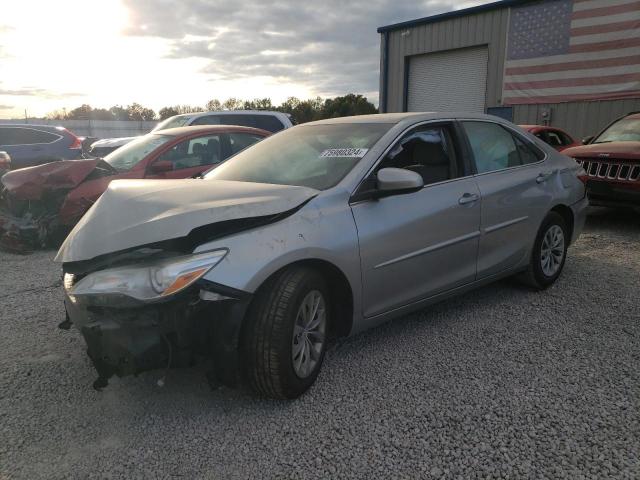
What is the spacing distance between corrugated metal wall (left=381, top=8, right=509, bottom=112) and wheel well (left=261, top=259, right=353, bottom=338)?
15.2 meters

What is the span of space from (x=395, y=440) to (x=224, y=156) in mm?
5432

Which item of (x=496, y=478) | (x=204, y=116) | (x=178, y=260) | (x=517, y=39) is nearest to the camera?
→ (x=496, y=478)

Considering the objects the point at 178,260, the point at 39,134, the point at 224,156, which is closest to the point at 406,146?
the point at 178,260

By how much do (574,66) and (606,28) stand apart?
121 centimetres

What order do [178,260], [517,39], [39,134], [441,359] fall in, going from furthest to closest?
[517,39] < [39,134] < [441,359] < [178,260]

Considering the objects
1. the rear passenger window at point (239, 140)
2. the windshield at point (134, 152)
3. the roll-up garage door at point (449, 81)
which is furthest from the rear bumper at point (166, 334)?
the roll-up garage door at point (449, 81)

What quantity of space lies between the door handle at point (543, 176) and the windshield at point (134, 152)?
4695 mm

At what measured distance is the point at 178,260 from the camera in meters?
2.35

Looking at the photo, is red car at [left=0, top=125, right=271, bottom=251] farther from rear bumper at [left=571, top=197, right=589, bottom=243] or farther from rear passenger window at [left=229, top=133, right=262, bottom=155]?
rear bumper at [left=571, top=197, right=589, bottom=243]

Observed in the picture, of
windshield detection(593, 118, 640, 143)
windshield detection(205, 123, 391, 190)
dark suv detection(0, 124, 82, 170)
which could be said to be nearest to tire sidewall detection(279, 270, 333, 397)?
windshield detection(205, 123, 391, 190)

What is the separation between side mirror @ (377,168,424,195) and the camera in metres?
2.92

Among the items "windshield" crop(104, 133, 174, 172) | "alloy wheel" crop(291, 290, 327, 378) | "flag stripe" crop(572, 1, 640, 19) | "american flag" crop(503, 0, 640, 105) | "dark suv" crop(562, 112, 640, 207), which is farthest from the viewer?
"american flag" crop(503, 0, 640, 105)

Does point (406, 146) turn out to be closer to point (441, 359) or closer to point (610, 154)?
point (441, 359)

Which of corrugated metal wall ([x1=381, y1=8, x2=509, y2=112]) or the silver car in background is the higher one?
corrugated metal wall ([x1=381, y1=8, x2=509, y2=112])
